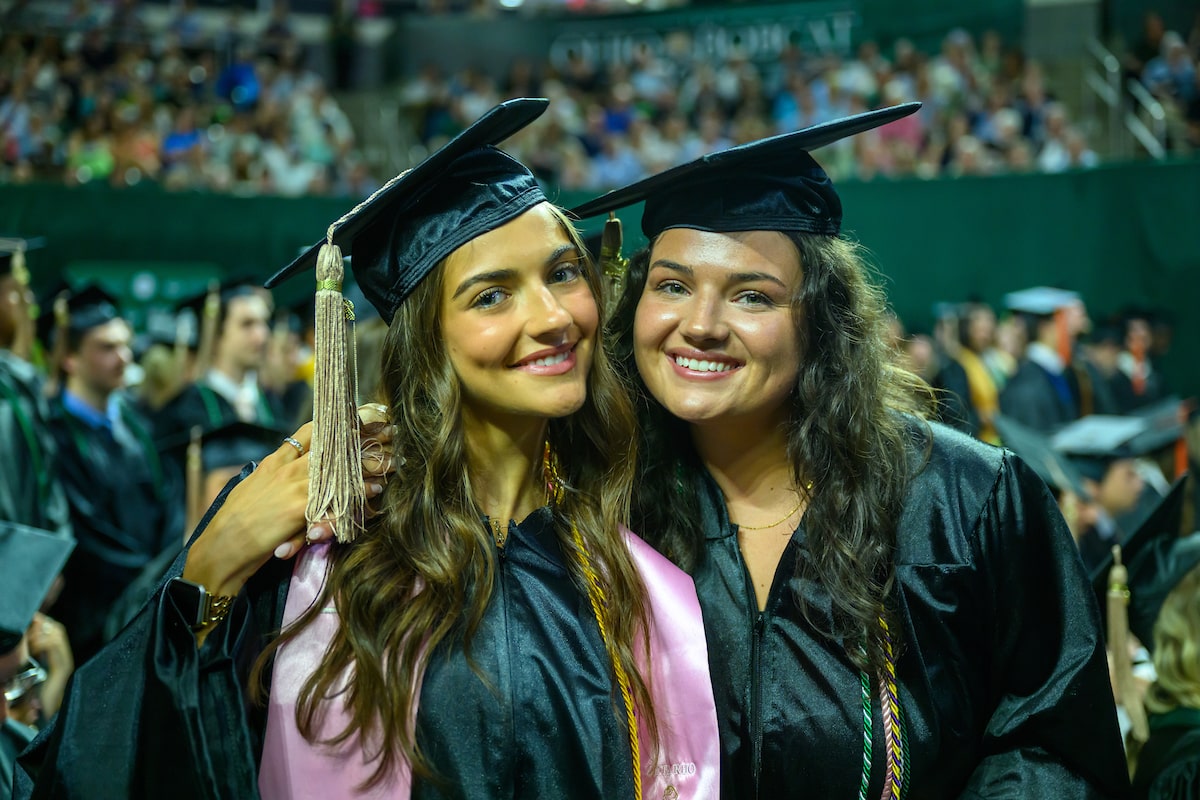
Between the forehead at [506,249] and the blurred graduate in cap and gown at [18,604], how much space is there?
4.45 feet

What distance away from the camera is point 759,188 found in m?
2.26

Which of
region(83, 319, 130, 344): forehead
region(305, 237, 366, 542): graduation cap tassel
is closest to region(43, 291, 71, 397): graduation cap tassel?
region(83, 319, 130, 344): forehead

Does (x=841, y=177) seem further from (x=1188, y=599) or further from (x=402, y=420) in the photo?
(x=402, y=420)

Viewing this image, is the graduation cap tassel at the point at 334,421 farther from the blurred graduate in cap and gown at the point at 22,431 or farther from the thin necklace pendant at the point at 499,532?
the blurred graduate in cap and gown at the point at 22,431

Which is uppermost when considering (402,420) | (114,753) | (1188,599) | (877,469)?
(402,420)

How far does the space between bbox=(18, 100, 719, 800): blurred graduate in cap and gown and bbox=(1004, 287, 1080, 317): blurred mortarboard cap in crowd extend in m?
7.88

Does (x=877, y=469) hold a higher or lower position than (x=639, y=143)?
lower

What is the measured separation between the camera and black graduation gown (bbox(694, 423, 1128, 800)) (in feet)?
6.98

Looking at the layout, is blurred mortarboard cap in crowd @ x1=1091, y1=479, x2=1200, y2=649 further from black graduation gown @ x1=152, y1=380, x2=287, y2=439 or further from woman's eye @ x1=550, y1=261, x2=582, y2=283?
black graduation gown @ x1=152, y1=380, x2=287, y2=439

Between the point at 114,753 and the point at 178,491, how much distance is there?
12.1 ft

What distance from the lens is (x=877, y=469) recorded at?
2266 millimetres

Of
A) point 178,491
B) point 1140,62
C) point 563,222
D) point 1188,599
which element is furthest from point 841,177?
point 563,222

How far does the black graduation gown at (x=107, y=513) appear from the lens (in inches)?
199

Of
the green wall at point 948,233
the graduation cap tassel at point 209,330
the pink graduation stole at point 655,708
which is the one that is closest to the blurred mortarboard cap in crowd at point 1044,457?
the pink graduation stole at point 655,708
